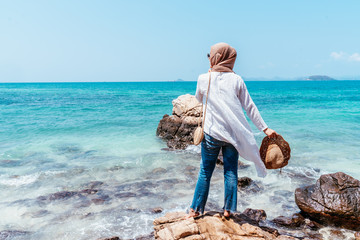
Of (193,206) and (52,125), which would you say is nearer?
(193,206)

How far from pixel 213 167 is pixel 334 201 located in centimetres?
329

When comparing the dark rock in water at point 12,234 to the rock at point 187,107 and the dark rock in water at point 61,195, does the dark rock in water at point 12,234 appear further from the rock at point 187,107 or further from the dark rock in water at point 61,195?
the rock at point 187,107

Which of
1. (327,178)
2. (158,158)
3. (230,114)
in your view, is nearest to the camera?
(230,114)

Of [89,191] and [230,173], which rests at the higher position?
[230,173]

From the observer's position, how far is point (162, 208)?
6.05 m

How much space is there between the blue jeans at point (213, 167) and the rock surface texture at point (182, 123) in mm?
8586

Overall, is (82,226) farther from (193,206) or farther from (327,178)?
(327,178)

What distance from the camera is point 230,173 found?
11.2 feet

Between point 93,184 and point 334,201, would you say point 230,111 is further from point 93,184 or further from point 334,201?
point 93,184

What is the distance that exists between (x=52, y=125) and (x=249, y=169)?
13.9m

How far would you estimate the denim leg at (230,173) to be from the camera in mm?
3327

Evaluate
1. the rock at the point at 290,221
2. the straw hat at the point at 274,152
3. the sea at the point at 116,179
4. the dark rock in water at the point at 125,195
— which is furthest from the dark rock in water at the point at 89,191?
the straw hat at the point at 274,152

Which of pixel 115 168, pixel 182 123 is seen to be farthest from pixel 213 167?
pixel 182 123

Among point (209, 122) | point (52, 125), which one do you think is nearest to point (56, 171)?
point (209, 122)
